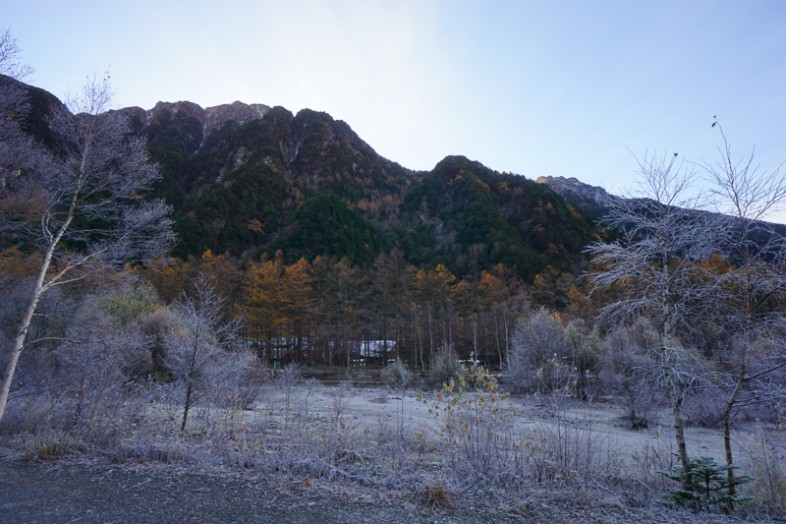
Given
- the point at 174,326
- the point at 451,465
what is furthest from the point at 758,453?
the point at 174,326

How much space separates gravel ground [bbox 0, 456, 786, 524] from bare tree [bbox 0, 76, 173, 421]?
447cm

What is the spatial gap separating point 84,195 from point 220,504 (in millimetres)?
7361

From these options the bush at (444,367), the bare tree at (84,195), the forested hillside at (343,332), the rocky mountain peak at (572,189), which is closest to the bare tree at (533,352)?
the forested hillside at (343,332)

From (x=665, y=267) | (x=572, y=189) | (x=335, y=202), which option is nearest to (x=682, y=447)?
(x=665, y=267)

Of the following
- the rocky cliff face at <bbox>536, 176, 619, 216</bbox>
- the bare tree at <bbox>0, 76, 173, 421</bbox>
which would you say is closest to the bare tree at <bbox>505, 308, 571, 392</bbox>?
the bare tree at <bbox>0, 76, 173, 421</bbox>

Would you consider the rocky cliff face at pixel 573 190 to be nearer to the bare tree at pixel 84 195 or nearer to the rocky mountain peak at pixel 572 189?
the rocky mountain peak at pixel 572 189

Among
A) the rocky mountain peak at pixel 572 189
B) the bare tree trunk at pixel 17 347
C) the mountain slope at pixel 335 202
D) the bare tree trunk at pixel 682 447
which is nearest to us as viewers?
the bare tree trunk at pixel 682 447

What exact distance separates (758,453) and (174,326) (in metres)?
19.8

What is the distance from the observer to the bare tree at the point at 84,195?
325 inches

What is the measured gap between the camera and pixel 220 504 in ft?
15.0

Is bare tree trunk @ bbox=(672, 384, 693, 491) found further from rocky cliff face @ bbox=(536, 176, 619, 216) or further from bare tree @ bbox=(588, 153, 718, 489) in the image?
rocky cliff face @ bbox=(536, 176, 619, 216)

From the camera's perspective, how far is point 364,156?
148m

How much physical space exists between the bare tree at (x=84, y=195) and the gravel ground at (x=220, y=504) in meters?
4.47

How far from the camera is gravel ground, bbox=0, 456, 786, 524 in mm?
4266
